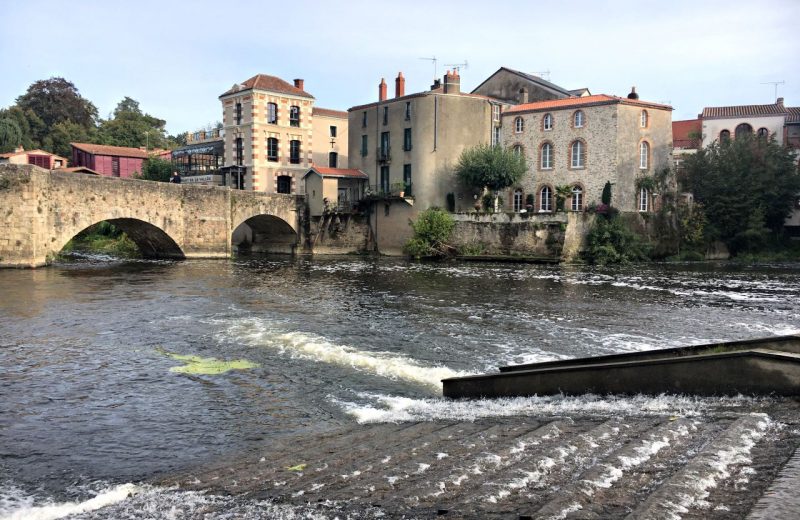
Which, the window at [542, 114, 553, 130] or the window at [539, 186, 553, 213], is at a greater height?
the window at [542, 114, 553, 130]

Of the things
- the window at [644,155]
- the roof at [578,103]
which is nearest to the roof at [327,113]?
the roof at [578,103]

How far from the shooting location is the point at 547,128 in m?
44.5

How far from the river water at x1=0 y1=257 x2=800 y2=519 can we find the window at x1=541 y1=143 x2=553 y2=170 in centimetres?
1738

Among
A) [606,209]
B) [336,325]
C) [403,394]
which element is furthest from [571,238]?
[403,394]

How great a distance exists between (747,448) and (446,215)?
37.2m

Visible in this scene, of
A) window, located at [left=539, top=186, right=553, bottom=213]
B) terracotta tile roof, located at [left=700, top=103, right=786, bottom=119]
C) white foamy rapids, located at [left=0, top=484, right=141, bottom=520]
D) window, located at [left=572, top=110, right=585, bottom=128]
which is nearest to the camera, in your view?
white foamy rapids, located at [left=0, top=484, right=141, bottom=520]

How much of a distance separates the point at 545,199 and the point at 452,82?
10.3m

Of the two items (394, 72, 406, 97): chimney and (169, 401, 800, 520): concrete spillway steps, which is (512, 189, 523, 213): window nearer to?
(394, 72, 406, 97): chimney

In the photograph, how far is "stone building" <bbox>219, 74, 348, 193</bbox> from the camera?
170 ft

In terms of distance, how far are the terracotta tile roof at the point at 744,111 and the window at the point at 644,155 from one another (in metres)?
19.1

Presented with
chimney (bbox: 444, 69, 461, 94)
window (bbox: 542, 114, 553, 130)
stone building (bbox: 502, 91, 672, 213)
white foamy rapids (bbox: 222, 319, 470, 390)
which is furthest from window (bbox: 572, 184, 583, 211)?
white foamy rapids (bbox: 222, 319, 470, 390)

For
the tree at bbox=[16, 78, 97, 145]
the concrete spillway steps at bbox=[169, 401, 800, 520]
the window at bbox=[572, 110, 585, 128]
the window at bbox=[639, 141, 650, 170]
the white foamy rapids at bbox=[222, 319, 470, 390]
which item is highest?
the tree at bbox=[16, 78, 97, 145]

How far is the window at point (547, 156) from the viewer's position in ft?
146

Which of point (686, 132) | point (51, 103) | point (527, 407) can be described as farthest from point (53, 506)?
point (51, 103)
